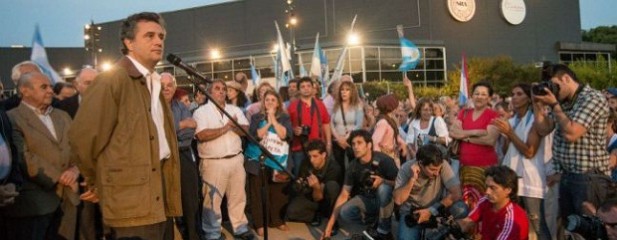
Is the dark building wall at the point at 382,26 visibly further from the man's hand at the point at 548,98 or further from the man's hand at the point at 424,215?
the man's hand at the point at 548,98

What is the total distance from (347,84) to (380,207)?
2.03 meters

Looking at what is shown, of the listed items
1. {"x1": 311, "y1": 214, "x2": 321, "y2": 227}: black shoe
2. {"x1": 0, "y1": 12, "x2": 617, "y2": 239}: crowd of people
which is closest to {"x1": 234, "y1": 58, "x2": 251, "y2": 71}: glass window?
{"x1": 0, "y1": 12, "x2": 617, "y2": 239}: crowd of people

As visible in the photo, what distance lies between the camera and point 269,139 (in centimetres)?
733

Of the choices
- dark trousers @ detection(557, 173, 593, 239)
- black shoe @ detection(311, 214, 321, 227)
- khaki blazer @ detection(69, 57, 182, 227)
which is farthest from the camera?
black shoe @ detection(311, 214, 321, 227)

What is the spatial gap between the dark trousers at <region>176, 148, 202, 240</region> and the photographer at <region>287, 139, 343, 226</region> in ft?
5.16

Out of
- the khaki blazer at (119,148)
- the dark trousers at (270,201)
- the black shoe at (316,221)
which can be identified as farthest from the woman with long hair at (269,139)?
the khaki blazer at (119,148)

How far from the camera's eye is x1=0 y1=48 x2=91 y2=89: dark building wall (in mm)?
70500

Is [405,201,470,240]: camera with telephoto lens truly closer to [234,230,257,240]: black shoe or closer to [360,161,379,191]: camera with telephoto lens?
[360,161,379,191]: camera with telephoto lens

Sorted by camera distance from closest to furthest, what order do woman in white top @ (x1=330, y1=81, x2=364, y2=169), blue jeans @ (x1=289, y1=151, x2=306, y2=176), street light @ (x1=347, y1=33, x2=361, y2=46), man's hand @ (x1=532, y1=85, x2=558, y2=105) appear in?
1. man's hand @ (x1=532, y1=85, x2=558, y2=105)
2. blue jeans @ (x1=289, y1=151, x2=306, y2=176)
3. woman in white top @ (x1=330, y1=81, x2=364, y2=169)
4. street light @ (x1=347, y1=33, x2=361, y2=46)

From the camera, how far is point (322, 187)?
776 centimetres

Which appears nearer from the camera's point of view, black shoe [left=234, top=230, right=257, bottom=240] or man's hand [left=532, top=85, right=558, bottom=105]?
man's hand [left=532, top=85, right=558, bottom=105]

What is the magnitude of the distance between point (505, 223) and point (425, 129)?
3810mm

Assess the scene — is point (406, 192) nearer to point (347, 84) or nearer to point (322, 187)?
point (322, 187)

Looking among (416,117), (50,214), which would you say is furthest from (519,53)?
(50,214)
